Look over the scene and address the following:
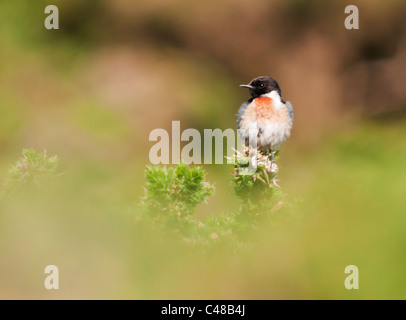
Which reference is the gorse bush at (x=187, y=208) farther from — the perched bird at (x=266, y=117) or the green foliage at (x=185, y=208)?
the perched bird at (x=266, y=117)

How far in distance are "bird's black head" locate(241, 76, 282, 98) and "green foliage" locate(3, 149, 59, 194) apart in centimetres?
144

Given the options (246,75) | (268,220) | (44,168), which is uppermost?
(246,75)

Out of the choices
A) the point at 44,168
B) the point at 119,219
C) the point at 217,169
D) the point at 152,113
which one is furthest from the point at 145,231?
the point at 152,113

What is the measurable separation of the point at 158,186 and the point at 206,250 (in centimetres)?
21

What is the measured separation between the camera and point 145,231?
3.38 feet

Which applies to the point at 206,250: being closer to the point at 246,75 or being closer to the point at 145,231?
the point at 145,231

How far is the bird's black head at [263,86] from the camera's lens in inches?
103

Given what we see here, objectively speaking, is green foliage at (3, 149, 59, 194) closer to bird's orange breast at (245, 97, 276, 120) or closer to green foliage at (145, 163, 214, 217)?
green foliage at (145, 163, 214, 217)

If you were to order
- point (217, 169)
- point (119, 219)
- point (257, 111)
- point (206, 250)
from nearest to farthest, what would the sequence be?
point (119, 219) → point (206, 250) → point (257, 111) → point (217, 169)

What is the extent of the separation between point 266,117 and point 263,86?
19 centimetres

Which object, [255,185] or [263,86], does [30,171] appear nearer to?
[255,185]

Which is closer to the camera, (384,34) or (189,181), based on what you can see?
(189,181)

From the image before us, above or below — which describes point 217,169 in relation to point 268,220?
above

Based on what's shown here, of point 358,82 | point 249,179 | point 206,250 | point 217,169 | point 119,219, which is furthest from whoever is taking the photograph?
point 358,82
